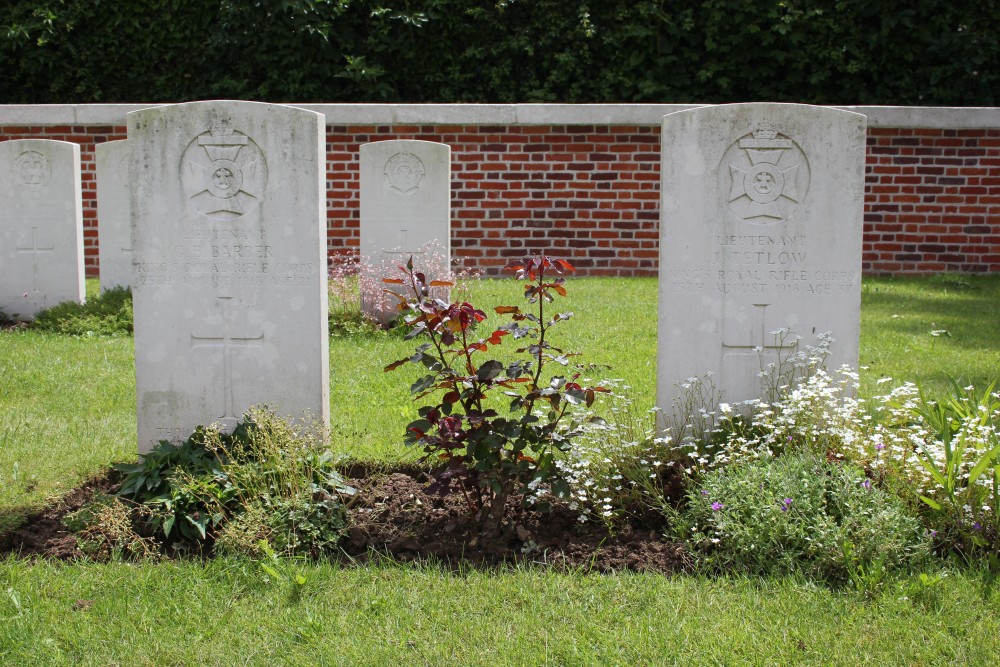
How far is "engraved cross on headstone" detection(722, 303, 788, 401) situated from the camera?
14.1ft

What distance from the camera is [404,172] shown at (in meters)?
8.04

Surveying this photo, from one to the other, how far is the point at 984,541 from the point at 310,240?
2.91m

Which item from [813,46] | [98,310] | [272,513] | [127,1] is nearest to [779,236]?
[272,513]

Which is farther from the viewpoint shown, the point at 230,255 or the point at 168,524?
the point at 230,255

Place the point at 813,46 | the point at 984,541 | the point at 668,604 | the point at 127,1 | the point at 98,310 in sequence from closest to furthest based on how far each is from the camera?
the point at 668,604 → the point at 984,541 → the point at 98,310 → the point at 813,46 → the point at 127,1

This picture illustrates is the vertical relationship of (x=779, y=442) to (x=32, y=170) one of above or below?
below

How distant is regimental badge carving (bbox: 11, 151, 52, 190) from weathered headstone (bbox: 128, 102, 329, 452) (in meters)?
4.97

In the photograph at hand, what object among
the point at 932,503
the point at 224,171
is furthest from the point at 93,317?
the point at 932,503

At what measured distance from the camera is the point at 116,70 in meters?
14.6

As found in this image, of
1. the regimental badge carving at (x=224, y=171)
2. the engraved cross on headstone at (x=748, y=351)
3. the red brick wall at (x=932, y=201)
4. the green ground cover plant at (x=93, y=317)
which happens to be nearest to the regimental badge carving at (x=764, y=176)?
the engraved cross on headstone at (x=748, y=351)

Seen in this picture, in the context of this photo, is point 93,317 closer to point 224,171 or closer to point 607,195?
point 224,171

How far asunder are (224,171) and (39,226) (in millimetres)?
5351

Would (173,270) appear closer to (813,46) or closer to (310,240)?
(310,240)

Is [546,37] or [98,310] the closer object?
[98,310]
